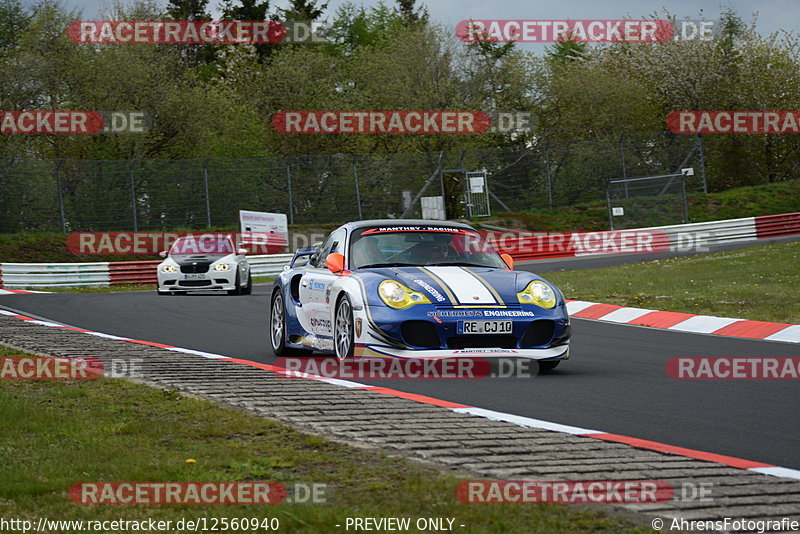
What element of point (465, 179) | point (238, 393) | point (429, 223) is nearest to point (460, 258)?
point (429, 223)

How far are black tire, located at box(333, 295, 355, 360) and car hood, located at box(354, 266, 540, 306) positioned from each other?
11.2 inches

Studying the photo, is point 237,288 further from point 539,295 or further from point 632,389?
point 632,389

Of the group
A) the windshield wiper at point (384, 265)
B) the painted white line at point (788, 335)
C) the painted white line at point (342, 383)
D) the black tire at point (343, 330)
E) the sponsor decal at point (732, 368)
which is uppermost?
the windshield wiper at point (384, 265)

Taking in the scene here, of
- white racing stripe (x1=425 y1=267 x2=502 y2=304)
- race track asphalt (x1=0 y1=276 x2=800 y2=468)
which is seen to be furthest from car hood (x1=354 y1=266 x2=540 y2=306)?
race track asphalt (x1=0 y1=276 x2=800 y2=468)

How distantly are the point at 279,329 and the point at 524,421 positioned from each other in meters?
5.06

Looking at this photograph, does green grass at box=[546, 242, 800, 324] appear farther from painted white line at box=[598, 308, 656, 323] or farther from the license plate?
the license plate

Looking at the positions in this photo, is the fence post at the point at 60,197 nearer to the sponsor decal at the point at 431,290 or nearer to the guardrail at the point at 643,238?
the guardrail at the point at 643,238

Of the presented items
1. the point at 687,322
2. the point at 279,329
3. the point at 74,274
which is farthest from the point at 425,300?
the point at 74,274

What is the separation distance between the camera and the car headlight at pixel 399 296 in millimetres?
8758

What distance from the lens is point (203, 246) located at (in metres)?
22.9

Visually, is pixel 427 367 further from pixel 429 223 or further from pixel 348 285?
pixel 429 223

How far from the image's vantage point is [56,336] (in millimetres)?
11859

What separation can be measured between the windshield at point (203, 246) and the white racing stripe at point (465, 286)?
545 inches

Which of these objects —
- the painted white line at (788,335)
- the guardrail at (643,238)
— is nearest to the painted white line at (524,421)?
the painted white line at (788,335)
